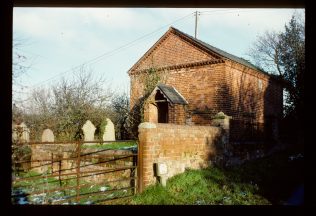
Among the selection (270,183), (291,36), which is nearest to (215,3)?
(270,183)

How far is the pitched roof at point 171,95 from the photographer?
53.0ft

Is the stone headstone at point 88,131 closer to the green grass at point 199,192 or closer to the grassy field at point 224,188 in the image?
the grassy field at point 224,188

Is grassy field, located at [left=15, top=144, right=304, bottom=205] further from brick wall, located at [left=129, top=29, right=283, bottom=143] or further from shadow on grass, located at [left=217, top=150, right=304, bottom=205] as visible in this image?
brick wall, located at [left=129, top=29, right=283, bottom=143]

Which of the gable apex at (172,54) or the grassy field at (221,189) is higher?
the gable apex at (172,54)

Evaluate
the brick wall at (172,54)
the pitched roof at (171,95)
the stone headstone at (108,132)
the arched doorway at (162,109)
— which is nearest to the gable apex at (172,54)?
the brick wall at (172,54)

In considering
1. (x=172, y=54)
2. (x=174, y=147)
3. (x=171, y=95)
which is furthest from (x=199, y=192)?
(x=172, y=54)

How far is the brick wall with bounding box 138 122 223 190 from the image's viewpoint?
7.79 m

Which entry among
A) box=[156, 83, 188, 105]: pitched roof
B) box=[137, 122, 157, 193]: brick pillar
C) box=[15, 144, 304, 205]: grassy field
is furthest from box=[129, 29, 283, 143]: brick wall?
box=[137, 122, 157, 193]: brick pillar

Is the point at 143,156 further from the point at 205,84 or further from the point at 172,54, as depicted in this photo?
the point at 172,54

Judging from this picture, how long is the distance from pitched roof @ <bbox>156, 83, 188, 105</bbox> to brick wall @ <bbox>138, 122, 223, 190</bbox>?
4.84 metres

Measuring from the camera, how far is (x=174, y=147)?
9.02 meters

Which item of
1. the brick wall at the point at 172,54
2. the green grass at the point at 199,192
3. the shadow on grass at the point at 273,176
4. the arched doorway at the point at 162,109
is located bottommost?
the shadow on grass at the point at 273,176

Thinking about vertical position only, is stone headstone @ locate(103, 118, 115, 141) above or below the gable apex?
below

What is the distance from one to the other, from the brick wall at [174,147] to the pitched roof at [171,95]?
4.84 m
